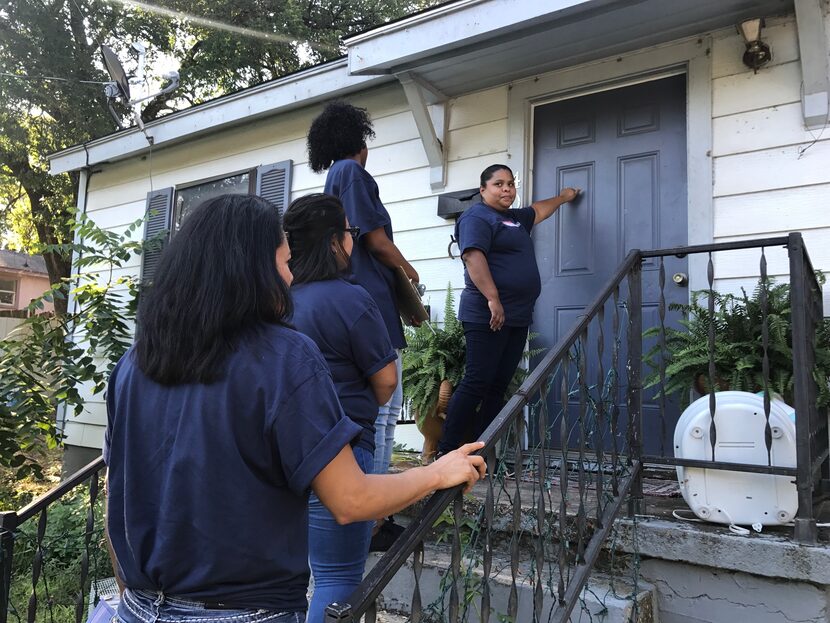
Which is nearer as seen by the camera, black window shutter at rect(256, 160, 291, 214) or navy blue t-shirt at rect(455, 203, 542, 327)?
navy blue t-shirt at rect(455, 203, 542, 327)

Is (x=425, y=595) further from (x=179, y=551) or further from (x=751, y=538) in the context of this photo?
(x=179, y=551)

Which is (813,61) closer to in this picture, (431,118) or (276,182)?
(431,118)

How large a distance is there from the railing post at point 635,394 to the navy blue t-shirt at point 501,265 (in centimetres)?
69

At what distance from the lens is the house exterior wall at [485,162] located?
3.41 m

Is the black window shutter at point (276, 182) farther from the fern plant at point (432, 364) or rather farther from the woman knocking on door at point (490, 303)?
the woman knocking on door at point (490, 303)

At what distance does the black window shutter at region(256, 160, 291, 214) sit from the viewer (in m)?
5.62

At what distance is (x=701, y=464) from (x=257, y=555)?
1864 millimetres

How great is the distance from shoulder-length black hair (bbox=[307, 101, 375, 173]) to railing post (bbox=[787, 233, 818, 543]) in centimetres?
169

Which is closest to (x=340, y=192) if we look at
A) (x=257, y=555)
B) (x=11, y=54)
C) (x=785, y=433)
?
(x=257, y=555)

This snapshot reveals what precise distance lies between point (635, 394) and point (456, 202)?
2.26 m

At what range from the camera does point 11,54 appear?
10484 mm

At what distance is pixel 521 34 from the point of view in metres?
3.73

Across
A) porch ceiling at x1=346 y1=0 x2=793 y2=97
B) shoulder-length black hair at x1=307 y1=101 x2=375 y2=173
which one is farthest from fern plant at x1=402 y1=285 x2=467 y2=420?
porch ceiling at x1=346 y1=0 x2=793 y2=97

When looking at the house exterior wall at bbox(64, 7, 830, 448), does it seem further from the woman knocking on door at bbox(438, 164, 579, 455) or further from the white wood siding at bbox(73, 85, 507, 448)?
the woman knocking on door at bbox(438, 164, 579, 455)
